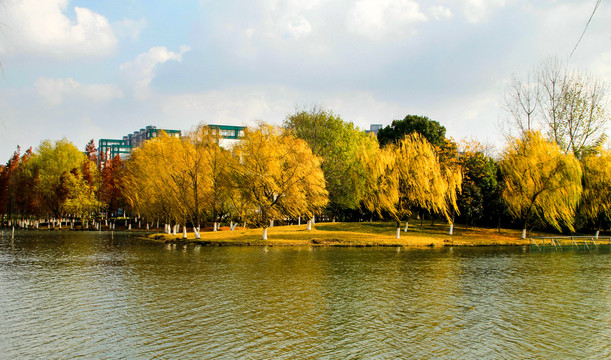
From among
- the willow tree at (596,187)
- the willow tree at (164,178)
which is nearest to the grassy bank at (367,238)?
the willow tree at (164,178)

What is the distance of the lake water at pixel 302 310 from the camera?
14.2m

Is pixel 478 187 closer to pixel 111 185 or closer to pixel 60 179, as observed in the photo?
pixel 111 185

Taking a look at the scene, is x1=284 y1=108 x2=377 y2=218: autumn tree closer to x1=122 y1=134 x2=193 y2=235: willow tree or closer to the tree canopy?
the tree canopy

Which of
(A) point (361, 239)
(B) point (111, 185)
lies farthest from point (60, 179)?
(A) point (361, 239)

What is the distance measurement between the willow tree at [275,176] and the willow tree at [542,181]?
25307 millimetres

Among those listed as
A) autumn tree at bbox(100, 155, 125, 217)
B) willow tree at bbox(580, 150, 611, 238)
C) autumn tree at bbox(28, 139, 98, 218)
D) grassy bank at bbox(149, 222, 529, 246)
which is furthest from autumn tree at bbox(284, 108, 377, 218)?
autumn tree at bbox(28, 139, 98, 218)

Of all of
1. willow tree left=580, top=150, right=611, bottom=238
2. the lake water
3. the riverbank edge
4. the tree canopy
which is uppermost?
the tree canopy

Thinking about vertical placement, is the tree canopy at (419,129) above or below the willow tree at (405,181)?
above

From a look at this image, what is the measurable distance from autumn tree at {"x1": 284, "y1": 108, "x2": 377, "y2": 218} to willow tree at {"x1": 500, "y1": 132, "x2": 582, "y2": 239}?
1959 cm

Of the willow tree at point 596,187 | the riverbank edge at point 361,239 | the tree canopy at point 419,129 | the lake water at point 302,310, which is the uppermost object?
the tree canopy at point 419,129

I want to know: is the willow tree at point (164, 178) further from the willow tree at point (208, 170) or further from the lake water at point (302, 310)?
the lake water at point (302, 310)

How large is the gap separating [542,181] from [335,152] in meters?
27.8

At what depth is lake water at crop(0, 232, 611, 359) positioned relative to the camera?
14.2m

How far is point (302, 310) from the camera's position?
19.1 m
